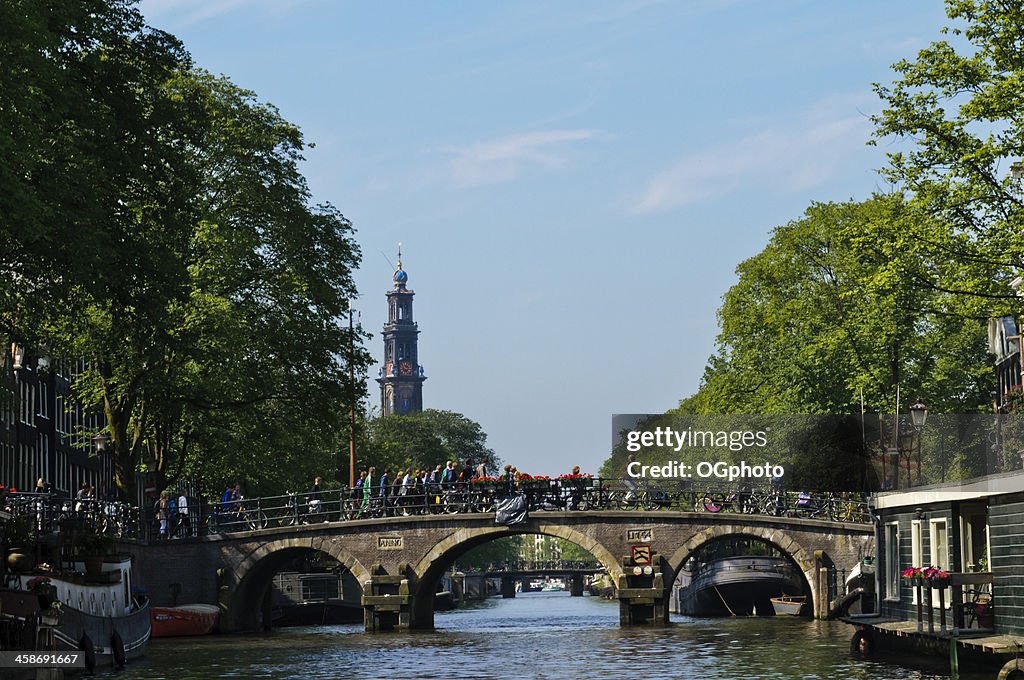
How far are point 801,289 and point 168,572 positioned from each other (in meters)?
24.0

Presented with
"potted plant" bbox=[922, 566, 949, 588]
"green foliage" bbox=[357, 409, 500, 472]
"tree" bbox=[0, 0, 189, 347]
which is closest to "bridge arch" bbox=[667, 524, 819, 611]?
"tree" bbox=[0, 0, 189, 347]

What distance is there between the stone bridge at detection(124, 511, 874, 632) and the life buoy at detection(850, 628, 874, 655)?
15538 mm

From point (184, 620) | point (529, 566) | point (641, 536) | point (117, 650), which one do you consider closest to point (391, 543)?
point (184, 620)

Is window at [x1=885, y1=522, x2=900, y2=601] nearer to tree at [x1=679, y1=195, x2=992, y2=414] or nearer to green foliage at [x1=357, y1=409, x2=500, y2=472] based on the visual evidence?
tree at [x1=679, y1=195, x2=992, y2=414]

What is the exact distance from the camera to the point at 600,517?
50.6 metres

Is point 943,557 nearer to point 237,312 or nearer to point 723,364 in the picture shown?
point 237,312

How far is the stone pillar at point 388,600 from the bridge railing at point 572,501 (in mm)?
2042

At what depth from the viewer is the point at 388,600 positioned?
50.2 meters

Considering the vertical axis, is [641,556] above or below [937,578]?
above

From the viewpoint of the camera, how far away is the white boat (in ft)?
94.5

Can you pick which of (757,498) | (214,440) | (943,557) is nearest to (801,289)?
(757,498)

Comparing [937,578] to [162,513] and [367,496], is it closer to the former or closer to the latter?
[367,496]

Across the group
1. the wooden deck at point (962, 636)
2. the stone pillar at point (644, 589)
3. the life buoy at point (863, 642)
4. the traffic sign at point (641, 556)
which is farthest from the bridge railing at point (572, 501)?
the wooden deck at point (962, 636)

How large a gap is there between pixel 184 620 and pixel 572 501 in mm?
11710
